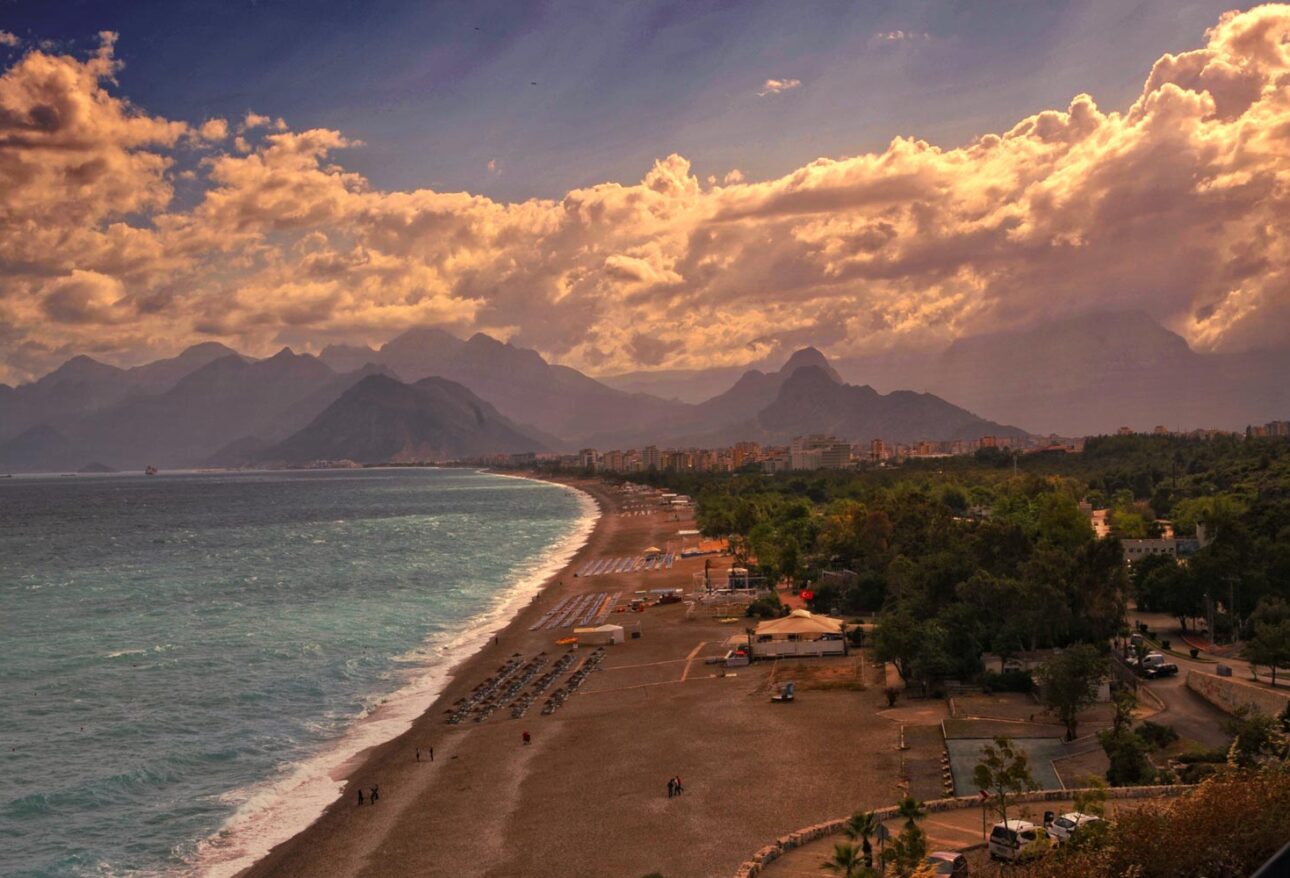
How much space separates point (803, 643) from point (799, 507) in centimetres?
5489

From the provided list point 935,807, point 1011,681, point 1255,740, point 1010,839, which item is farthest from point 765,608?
point 1010,839

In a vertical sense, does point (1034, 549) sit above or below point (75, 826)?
above

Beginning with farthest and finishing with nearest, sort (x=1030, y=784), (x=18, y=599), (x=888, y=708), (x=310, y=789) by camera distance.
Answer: (x=18, y=599) → (x=888, y=708) → (x=310, y=789) → (x=1030, y=784)

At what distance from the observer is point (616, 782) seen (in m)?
33.1

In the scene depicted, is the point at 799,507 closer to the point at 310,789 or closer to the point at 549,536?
the point at 549,536

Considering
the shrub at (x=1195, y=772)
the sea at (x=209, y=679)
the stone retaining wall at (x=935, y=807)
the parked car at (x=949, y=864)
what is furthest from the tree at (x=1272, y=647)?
the sea at (x=209, y=679)

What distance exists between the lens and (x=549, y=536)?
5177 inches

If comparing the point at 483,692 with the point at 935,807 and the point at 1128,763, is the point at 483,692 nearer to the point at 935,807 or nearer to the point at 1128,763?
the point at 935,807

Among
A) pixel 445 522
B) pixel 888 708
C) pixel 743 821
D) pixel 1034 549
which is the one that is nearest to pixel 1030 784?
pixel 743 821

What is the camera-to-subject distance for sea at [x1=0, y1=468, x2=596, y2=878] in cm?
3200

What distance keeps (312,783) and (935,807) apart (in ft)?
68.5

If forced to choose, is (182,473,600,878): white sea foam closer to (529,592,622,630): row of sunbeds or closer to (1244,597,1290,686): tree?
(529,592,622,630): row of sunbeds

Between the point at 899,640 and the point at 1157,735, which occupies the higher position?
the point at 899,640

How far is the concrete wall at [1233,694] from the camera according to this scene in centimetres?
3222
